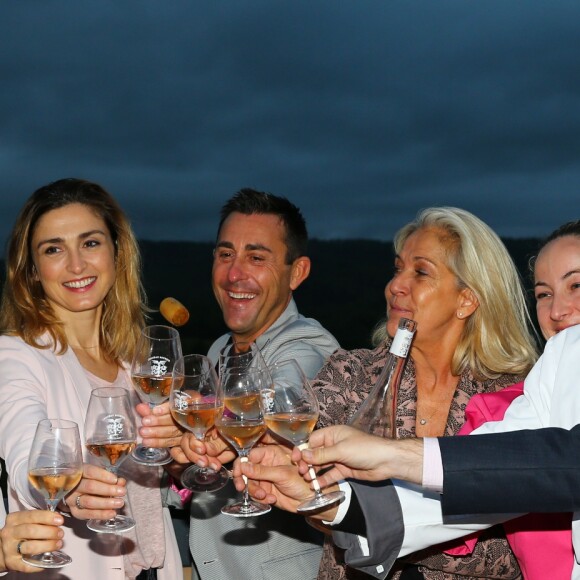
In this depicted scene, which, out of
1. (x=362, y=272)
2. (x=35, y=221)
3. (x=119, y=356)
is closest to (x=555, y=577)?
(x=119, y=356)

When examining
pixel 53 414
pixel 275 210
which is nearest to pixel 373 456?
pixel 53 414

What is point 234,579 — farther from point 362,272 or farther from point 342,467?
point 362,272

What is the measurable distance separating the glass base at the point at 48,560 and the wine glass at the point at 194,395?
1.66 feet

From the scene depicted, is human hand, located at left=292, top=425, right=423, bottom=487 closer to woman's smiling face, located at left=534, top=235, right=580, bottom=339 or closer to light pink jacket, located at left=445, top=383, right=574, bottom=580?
light pink jacket, located at left=445, top=383, right=574, bottom=580

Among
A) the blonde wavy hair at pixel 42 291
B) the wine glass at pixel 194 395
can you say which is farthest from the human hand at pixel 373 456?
the blonde wavy hair at pixel 42 291

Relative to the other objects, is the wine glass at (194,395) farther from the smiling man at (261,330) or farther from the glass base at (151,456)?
the smiling man at (261,330)

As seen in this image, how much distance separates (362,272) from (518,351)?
13.0m

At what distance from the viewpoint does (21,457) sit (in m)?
2.60

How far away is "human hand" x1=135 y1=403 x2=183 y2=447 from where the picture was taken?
2758mm

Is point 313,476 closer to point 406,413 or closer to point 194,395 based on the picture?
point 194,395

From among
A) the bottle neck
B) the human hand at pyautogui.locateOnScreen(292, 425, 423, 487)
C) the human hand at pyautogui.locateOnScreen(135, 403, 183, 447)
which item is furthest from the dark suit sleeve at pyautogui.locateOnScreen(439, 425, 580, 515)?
the human hand at pyautogui.locateOnScreen(135, 403, 183, 447)

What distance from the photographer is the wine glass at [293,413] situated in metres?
2.37

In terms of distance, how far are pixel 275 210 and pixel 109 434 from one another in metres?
2.08

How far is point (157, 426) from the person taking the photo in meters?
2.76
